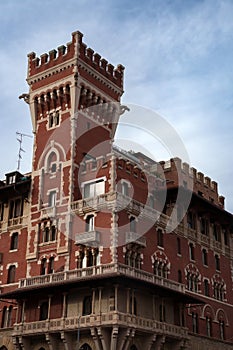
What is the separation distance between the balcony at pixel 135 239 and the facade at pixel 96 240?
0.10 m

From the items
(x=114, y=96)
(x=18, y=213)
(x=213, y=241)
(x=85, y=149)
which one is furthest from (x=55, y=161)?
(x=213, y=241)

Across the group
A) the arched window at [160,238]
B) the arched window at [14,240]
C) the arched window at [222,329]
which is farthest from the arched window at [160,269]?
the arched window at [14,240]

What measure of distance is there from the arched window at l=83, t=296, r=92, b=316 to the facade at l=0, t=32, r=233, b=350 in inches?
3.5

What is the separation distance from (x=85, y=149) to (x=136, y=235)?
1078 cm

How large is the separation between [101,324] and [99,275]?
11.9 feet

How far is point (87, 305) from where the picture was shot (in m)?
44.6

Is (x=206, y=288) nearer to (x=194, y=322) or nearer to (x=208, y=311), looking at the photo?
(x=208, y=311)

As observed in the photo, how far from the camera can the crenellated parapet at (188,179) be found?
204ft

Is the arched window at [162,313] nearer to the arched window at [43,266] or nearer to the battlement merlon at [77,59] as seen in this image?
the arched window at [43,266]

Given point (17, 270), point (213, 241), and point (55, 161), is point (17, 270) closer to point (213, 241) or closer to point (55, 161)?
point (55, 161)

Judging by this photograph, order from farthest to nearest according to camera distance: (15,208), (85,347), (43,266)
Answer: (15,208)
(43,266)
(85,347)

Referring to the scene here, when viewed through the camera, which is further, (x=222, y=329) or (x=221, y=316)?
(x=221, y=316)

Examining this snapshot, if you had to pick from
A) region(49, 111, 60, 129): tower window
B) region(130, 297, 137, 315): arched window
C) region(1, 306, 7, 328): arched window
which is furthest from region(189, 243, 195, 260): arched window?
region(1, 306, 7, 328): arched window

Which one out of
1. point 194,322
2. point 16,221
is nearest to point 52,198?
point 16,221
